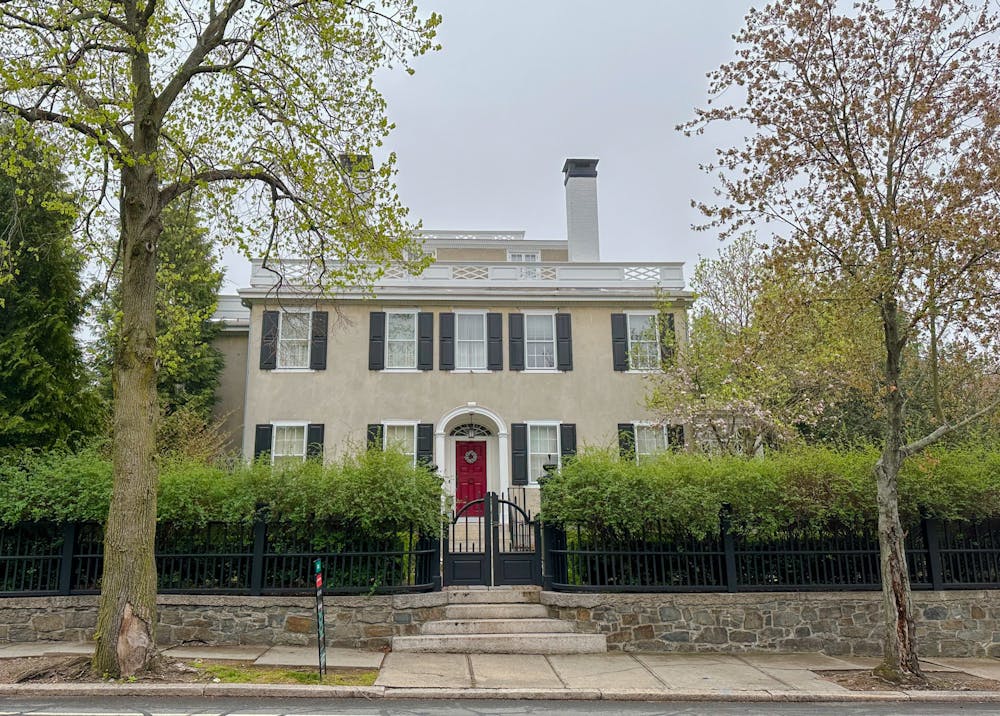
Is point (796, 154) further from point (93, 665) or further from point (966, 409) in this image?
point (93, 665)

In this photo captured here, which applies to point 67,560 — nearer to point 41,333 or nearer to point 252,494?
point 252,494

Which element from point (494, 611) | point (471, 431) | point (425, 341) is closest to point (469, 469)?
point (471, 431)

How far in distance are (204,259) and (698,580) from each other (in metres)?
17.7

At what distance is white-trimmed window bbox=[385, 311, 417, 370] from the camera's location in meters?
19.2

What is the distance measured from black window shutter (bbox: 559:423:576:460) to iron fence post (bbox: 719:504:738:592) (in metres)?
7.82

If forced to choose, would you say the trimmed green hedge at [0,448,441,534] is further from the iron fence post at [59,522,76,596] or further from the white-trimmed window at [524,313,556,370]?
the white-trimmed window at [524,313,556,370]

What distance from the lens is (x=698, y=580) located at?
1081cm

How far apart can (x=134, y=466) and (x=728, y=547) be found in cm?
765

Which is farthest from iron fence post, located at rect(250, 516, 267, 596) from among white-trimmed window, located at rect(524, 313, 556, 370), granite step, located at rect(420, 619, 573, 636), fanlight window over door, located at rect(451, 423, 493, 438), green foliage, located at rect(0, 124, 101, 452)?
white-trimmed window, located at rect(524, 313, 556, 370)

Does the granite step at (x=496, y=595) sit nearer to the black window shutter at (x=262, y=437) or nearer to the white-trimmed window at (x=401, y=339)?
the white-trimmed window at (x=401, y=339)

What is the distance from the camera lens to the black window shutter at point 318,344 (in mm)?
18906

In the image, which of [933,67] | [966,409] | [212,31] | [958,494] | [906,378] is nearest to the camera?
[212,31]

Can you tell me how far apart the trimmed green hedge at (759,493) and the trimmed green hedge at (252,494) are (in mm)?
2174

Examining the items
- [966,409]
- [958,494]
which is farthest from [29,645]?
[966,409]
